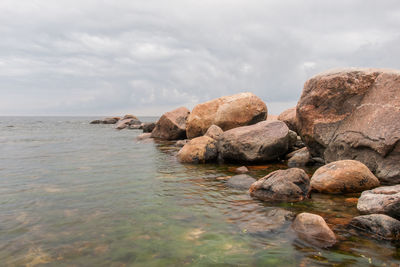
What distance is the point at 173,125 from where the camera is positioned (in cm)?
2053

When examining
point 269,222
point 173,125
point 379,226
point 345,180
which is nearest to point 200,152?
point 345,180

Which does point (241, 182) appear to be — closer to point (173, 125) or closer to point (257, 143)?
point (257, 143)

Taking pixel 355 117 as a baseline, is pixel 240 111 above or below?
above

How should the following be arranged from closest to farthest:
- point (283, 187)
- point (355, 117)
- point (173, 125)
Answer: point (283, 187)
point (355, 117)
point (173, 125)

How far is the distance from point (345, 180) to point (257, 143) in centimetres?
387

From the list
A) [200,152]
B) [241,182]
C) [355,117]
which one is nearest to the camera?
[241,182]

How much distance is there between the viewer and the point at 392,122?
7984mm

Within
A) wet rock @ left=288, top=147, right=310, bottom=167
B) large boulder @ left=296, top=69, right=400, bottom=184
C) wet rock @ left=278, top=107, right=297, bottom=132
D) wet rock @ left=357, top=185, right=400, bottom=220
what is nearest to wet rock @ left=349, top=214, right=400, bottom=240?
wet rock @ left=357, top=185, right=400, bottom=220

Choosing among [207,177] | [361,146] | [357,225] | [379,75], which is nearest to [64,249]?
[357,225]

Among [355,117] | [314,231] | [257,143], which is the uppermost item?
[355,117]

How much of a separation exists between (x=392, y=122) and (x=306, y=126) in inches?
111

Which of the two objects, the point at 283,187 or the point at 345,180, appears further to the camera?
the point at 345,180

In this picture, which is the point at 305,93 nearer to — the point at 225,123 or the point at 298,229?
the point at 225,123

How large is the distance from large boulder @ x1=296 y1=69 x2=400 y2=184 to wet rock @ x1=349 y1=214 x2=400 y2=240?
11.7 ft
